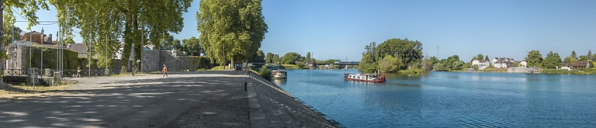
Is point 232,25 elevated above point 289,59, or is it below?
above

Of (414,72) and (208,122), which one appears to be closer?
(208,122)

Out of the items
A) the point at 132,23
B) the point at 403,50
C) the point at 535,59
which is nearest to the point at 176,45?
the point at 403,50

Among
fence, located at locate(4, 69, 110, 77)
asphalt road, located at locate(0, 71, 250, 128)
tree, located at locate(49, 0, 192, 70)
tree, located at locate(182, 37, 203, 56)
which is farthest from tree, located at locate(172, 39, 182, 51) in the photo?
asphalt road, located at locate(0, 71, 250, 128)

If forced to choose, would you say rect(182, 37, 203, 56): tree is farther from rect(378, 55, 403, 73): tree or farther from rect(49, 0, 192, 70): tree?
rect(49, 0, 192, 70): tree

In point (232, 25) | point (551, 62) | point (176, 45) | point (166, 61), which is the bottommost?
point (166, 61)

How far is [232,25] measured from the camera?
45906 millimetres

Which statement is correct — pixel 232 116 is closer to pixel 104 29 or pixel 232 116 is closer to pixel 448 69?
pixel 104 29

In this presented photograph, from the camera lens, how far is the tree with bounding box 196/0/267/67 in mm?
43594

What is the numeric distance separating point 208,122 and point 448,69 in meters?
125

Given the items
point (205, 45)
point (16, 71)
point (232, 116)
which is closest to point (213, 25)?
point (205, 45)

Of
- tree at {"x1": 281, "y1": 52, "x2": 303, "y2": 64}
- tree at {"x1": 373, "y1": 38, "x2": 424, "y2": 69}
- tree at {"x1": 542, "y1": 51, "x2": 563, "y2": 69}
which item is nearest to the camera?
tree at {"x1": 373, "y1": 38, "x2": 424, "y2": 69}

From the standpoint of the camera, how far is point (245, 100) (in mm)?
11836

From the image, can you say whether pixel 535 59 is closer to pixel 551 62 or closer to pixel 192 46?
pixel 551 62

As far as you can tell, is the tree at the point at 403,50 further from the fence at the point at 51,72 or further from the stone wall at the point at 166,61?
the fence at the point at 51,72
